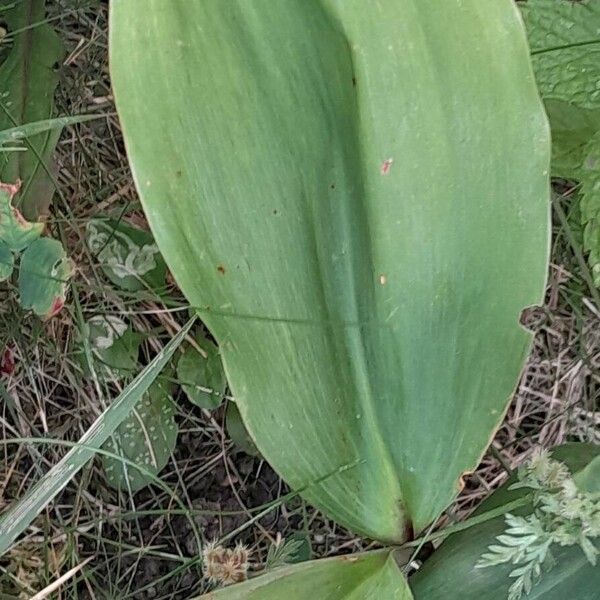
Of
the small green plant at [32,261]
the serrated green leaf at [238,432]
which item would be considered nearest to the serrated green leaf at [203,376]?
the serrated green leaf at [238,432]

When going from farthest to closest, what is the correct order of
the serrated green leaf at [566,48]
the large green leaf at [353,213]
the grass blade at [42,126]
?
the serrated green leaf at [566,48] → the grass blade at [42,126] → the large green leaf at [353,213]

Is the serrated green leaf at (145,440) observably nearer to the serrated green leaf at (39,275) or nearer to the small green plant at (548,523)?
the serrated green leaf at (39,275)

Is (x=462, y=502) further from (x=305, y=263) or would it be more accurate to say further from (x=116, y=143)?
(x=116, y=143)

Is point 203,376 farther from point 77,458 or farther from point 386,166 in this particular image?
point 386,166

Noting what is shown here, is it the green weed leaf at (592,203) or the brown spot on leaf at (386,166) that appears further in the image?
the green weed leaf at (592,203)

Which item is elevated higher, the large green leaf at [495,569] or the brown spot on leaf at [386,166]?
the brown spot on leaf at [386,166]

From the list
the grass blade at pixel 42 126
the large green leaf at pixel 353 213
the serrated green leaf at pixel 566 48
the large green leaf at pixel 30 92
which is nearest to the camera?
the large green leaf at pixel 353 213

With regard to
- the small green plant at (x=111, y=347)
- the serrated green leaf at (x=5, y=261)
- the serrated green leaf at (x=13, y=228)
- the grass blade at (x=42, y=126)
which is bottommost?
the small green plant at (x=111, y=347)
